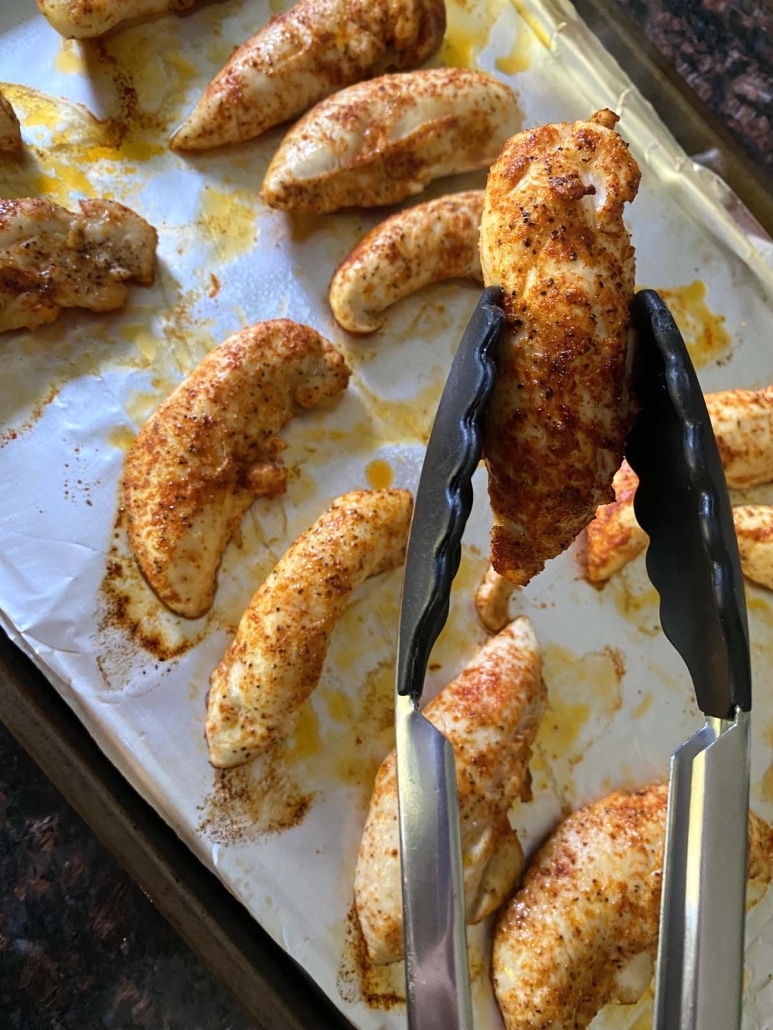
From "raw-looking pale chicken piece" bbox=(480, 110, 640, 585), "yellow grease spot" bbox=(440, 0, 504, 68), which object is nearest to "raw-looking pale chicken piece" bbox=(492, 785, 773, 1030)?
"raw-looking pale chicken piece" bbox=(480, 110, 640, 585)

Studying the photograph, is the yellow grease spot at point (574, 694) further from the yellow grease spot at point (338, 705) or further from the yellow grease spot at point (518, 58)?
the yellow grease spot at point (518, 58)

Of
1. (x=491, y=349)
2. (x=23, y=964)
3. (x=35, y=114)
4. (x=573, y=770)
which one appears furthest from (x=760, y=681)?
(x=35, y=114)

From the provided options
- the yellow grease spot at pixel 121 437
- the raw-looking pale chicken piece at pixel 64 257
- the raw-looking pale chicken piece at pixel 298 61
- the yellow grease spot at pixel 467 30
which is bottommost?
the yellow grease spot at pixel 121 437

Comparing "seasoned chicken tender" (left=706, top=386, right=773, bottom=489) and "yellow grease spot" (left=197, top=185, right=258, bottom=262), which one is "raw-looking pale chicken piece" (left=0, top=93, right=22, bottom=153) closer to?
"yellow grease spot" (left=197, top=185, right=258, bottom=262)

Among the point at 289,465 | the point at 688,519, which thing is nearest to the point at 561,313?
the point at 688,519

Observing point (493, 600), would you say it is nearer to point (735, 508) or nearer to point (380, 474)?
point (380, 474)

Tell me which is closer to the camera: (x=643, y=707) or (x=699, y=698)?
(x=699, y=698)

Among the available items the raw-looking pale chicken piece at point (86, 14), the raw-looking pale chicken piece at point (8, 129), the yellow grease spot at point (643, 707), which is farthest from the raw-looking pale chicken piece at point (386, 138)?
the yellow grease spot at point (643, 707)
